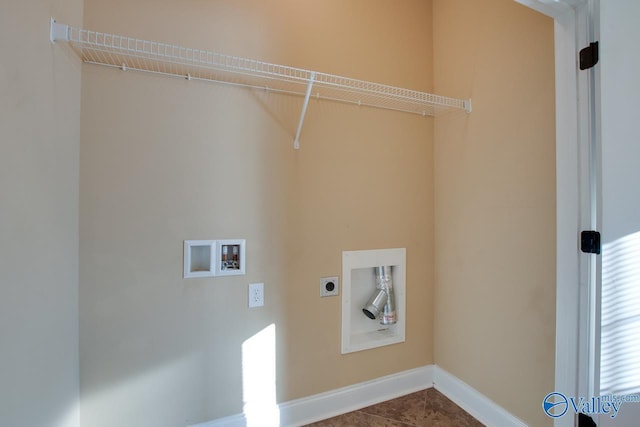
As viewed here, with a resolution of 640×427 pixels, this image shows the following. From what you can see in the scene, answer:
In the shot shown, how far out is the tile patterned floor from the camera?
1.58 m

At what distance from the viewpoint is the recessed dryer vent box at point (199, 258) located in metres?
1.38

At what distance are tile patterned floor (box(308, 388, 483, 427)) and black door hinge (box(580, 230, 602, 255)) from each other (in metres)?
1.20

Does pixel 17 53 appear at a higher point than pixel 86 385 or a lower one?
higher

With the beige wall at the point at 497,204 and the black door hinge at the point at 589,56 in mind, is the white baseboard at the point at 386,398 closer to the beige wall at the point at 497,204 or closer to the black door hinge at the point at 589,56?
the beige wall at the point at 497,204

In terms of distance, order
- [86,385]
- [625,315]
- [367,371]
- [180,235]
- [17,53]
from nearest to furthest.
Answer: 1. [17,53]
2. [625,315]
3. [86,385]
4. [180,235]
5. [367,371]

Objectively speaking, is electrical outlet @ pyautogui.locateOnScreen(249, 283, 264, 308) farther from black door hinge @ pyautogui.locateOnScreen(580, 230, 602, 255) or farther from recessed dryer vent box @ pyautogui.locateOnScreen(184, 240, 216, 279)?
black door hinge @ pyautogui.locateOnScreen(580, 230, 602, 255)

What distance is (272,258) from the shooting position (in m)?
1.54

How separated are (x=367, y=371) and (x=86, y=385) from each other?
59.1 inches

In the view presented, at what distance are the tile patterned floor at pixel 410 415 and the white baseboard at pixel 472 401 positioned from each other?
4 centimetres

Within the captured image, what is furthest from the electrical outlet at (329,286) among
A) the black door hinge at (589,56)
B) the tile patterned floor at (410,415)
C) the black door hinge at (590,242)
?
the black door hinge at (589,56)

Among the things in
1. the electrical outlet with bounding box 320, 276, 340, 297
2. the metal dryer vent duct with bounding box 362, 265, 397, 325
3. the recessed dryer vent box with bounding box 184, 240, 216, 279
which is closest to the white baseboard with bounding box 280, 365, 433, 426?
the metal dryer vent duct with bounding box 362, 265, 397, 325

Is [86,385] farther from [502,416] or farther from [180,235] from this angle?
[502,416]

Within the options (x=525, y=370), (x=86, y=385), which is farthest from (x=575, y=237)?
(x=86, y=385)

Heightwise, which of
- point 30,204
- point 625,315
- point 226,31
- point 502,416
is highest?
point 226,31
